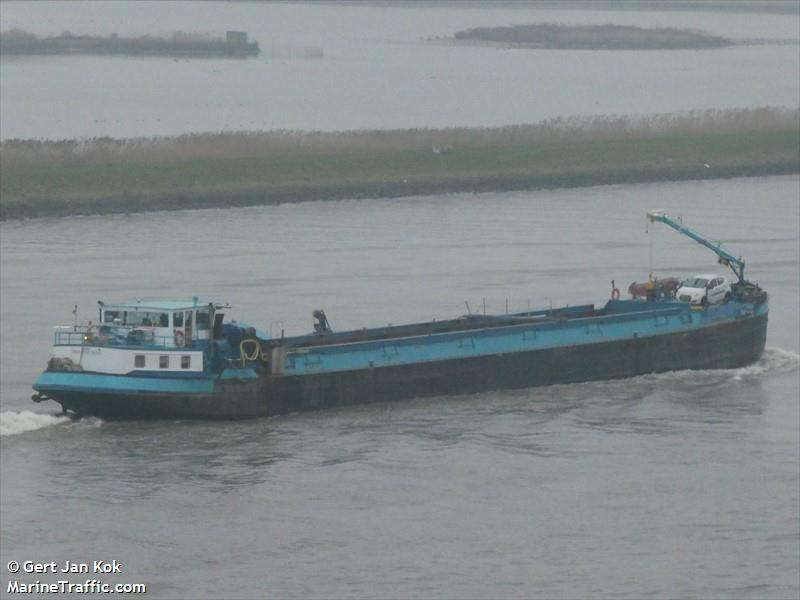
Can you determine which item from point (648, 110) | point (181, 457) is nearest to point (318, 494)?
point (181, 457)

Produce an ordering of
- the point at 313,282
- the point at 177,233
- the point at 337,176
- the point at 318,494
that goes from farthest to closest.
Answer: the point at 337,176 < the point at 177,233 < the point at 313,282 < the point at 318,494

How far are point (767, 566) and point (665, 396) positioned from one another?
11.1 meters

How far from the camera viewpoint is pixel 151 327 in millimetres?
37062

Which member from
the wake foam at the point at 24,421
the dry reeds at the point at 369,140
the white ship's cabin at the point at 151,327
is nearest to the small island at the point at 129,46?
the dry reeds at the point at 369,140

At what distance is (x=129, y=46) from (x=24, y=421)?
372 feet

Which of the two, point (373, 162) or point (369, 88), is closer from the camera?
point (373, 162)

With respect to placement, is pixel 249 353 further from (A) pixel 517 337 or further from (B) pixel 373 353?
(A) pixel 517 337

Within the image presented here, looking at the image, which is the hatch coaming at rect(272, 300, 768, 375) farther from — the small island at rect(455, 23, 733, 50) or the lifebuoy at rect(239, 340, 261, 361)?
the small island at rect(455, 23, 733, 50)

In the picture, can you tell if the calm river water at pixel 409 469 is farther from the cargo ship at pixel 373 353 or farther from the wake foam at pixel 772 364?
the cargo ship at pixel 373 353

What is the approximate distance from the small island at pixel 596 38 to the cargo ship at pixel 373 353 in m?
124

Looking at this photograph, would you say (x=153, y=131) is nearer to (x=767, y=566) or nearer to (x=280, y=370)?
(x=280, y=370)

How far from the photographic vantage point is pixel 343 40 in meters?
192

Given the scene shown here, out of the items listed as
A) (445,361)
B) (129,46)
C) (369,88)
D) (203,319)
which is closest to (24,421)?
(203,319)

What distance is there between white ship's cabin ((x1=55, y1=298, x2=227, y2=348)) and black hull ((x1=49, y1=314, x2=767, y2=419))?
126 centimetres
